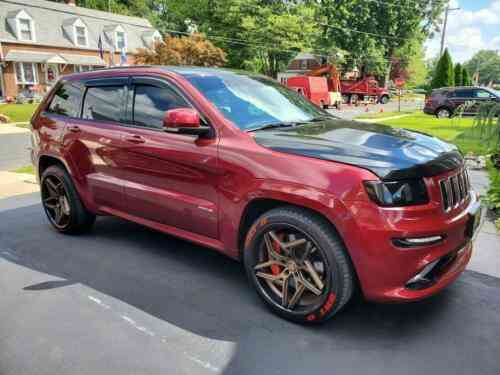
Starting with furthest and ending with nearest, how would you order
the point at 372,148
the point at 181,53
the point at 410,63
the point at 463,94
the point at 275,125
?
the point at 410,63 < the point at 181,53 < the point at 463,94 < the point at 275,125 < the point at 372,148

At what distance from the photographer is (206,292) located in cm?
346

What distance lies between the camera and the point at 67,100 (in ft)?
15.2

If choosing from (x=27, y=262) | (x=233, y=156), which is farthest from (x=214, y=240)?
(x=27, y=262)

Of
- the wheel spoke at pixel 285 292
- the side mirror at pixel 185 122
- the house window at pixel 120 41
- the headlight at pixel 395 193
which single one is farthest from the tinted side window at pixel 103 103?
the house window at pixel 120 41

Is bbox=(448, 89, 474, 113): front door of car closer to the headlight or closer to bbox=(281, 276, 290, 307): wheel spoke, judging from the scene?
the headlight

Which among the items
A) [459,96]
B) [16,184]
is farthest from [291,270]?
[459,96]

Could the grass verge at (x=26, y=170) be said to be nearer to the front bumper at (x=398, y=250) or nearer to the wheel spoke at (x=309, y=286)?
the wheel spoke at (x=309, y=286)

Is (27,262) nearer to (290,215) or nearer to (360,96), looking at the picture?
(290,215)

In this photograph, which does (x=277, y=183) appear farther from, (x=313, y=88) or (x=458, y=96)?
(x=313, y=88)

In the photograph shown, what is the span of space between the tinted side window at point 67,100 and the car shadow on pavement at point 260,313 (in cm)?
146

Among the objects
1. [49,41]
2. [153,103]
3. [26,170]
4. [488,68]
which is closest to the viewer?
[153,103]

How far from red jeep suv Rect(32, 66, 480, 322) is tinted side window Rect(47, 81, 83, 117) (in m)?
0.14

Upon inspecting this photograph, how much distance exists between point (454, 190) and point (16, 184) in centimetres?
721

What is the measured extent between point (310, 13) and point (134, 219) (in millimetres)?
42669
